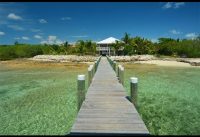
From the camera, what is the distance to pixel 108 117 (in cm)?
723

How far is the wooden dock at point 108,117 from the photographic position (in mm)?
6185

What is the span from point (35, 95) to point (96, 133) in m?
9.47

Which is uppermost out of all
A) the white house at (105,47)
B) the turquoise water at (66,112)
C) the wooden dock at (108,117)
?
the white house at (105,47)

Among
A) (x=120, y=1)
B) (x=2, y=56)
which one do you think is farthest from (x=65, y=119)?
(x=2, y=56)

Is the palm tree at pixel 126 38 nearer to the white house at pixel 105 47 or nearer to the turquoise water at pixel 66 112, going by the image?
the white house at pixel 105 47

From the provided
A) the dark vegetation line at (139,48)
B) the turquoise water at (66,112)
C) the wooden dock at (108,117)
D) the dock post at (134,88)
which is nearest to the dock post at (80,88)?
the wooden dock at (108,117)

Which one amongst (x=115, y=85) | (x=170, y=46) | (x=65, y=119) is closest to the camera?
(x=65, y=119)

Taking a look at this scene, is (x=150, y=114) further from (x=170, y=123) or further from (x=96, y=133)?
(x=96, y=133)

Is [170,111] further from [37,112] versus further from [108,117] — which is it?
[37,112]

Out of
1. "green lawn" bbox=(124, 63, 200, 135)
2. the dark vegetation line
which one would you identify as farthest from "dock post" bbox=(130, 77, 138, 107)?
the dark vegetation line

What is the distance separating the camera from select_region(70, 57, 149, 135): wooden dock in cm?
618

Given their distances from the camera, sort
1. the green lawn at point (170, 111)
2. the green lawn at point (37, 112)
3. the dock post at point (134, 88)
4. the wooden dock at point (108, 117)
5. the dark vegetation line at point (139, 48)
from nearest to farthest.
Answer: the wooden dock at point (108, 117), the dock post at point (134, 88), the green lawn at point (170, 111), the green lawn at point (37, 112), the dark vegetation line at point (139, 48)

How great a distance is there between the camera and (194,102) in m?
12.7

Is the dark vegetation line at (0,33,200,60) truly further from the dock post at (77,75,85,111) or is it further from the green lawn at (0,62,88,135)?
the dock post at (77,75,85,111)
